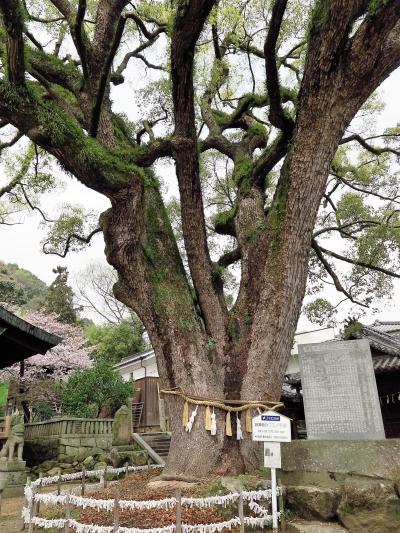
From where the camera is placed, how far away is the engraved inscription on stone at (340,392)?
5426 millimetres

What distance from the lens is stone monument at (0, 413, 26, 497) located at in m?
10.1

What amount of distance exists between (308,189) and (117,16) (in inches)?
177

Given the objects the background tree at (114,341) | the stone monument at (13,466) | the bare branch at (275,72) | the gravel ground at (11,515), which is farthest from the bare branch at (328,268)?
the background tree at (114,341)

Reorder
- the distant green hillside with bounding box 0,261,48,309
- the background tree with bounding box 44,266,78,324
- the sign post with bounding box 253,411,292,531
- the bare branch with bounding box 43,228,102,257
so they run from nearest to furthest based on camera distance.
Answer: the sign post with bounding box 253,411,292,531 → the bare branch with bounding box 43,228,102,257 → the background tree with bounding box 44,266,78,324 → the distant green hillside with bounding box 0,261,48,309

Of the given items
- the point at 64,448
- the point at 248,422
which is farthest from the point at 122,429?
the point at 248,422

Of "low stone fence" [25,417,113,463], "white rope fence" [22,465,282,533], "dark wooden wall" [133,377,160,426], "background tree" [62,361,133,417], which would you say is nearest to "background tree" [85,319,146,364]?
"dark wooden wall" [133,377,160,426]

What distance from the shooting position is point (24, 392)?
16.2m

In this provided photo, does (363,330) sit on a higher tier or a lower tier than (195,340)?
higher

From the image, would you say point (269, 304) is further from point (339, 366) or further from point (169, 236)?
point (169, 236)

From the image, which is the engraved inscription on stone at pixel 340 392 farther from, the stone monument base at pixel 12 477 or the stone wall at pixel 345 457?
the stone monument base at pixel 12 477

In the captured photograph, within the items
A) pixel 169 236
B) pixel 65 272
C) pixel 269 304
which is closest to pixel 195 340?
pixel 269 304

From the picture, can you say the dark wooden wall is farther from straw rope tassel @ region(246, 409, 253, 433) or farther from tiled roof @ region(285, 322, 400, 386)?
straw rope tassel @ region(246, 409, 253, 433)

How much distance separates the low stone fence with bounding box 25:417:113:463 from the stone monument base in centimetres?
186

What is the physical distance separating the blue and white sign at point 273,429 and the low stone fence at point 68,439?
32.1ft
